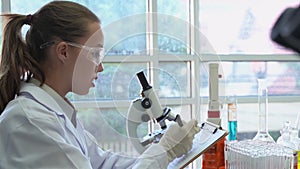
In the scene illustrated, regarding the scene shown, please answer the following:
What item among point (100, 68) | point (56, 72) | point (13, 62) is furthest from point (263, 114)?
point (13, 62)

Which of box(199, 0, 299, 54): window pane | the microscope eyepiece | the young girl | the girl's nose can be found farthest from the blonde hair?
box(199, 0, 299, 54): window pane

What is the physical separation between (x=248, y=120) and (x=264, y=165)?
49.2 inches

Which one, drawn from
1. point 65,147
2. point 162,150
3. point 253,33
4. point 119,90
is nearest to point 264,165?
point 162,150

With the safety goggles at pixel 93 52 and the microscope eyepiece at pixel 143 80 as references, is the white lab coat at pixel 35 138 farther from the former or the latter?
the microscope eyepiece at pixel 143 80

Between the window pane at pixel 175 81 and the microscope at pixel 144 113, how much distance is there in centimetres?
5

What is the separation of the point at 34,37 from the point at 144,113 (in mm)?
398

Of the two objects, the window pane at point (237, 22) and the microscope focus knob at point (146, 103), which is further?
the window pane at point (237, 22)

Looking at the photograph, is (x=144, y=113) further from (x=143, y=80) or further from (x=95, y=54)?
(x=95, y=54)

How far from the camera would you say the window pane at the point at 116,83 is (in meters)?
1.04

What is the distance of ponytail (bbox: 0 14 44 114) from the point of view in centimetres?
103

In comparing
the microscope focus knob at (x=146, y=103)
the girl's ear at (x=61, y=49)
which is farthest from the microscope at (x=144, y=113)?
the girl's ear at (x=61, y=49)

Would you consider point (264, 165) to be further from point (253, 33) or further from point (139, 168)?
point (253, 33)

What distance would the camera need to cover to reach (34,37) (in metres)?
1.04

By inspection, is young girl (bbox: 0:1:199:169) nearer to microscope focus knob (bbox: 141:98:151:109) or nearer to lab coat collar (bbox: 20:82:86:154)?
lab coat collar (bbox: 20:82:86:154)
